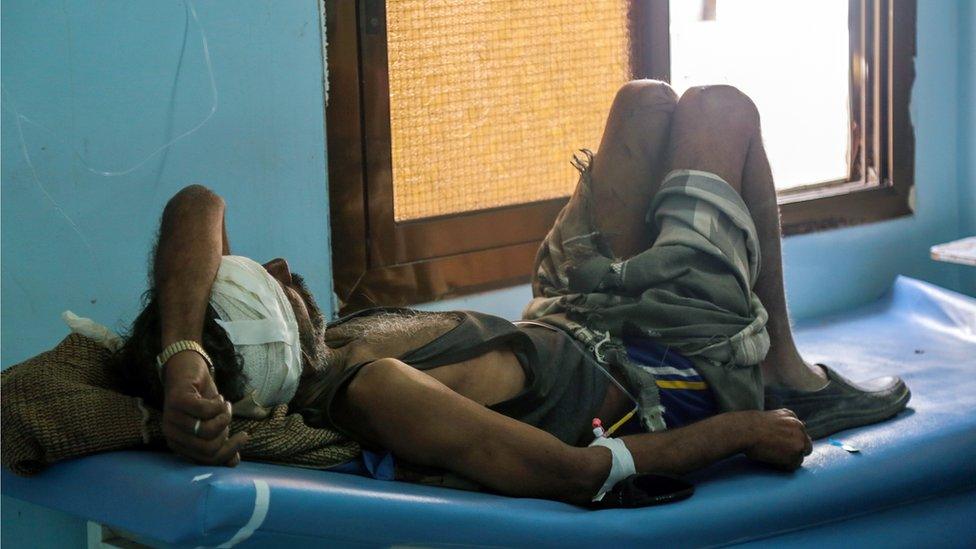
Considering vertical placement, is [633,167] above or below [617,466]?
above

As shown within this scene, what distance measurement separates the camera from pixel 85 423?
1.59 m

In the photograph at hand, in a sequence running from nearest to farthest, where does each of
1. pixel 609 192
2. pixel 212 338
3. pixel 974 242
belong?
pixel 212 338
pixel 609 192
pixel 974 242

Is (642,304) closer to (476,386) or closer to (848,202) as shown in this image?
(476,386)

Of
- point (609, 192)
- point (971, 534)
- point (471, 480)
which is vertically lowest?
point (971, 534)

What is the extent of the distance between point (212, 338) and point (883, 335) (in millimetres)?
1869

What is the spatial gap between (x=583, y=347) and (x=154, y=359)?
0.74 meters

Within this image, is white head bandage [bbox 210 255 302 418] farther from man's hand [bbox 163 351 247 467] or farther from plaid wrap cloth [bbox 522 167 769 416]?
plaid wrap cloth [bbox 522 167 769 416]

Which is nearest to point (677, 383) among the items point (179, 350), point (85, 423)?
point (179, 350)

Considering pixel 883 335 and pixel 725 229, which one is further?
pixel 883 335

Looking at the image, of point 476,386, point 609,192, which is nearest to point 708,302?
point 609,192

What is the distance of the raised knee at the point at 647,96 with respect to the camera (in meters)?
2.27

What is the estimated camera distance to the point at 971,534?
79.6 inches

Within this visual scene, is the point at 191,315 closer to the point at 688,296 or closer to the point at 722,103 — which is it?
the point at 688,296

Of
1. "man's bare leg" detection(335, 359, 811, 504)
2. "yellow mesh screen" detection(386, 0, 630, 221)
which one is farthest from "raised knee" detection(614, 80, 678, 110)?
"man's bare leg" detection(335, 359, 811, 504)
